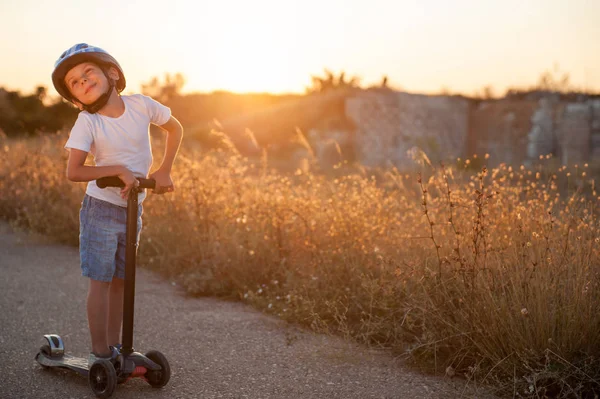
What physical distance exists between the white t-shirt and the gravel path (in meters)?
1.12

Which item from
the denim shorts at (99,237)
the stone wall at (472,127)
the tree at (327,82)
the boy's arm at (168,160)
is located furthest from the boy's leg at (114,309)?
the tree at (327,82)

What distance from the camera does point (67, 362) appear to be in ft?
12.9

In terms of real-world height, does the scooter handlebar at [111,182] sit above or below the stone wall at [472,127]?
below

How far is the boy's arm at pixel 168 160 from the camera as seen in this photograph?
3850 millimetres

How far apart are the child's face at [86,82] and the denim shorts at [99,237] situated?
1.82 ft

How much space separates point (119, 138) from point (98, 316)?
98cm

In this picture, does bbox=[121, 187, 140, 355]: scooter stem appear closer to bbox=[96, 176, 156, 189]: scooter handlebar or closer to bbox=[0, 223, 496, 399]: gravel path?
bbox=[96, 176, 156, 189]: scooter handlebar

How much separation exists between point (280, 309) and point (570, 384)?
7.69 feet

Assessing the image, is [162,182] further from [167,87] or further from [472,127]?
[167,87]

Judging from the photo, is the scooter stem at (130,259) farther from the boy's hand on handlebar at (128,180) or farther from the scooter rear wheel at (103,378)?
the scooter rear wheel at (103,378)

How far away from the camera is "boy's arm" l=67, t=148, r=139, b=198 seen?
3.52 meters

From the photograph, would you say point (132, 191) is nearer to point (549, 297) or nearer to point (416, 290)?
point (416, 290)

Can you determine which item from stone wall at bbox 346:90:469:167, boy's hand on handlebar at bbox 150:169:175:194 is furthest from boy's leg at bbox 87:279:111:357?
stone wall at bbox 346:90:469:167

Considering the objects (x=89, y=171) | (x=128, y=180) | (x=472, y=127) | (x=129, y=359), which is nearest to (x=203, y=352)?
(x=129, y=359)
